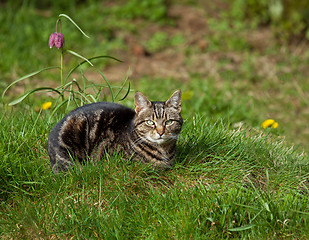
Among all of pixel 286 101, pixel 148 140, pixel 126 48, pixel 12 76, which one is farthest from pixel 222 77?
pixel 148 140

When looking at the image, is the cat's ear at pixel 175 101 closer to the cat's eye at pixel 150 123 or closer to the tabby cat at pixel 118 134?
the tabby cat at pixel 118 134

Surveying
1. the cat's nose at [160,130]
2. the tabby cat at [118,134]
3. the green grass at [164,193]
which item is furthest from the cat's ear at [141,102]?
the green grass at [164,193]

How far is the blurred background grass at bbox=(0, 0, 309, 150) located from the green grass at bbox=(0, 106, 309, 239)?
220cm

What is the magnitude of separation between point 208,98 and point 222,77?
1.17 m

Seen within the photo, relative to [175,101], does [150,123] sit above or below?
below

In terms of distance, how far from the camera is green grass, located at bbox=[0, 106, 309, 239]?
2.86 metres

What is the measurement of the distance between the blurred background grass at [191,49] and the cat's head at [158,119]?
2.22 meters

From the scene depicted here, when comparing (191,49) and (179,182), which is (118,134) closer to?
(179,182)

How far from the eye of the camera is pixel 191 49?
8.00 metres

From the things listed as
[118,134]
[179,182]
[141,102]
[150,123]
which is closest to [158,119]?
[150,123]

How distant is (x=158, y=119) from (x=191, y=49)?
4.76 meters

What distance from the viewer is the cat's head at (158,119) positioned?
3.43 m

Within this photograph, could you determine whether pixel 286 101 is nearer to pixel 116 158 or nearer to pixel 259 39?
pixel 259 39

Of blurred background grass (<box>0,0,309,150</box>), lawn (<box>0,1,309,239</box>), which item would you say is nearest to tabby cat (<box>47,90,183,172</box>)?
lawn (<box>0,1,309,239</box>)
